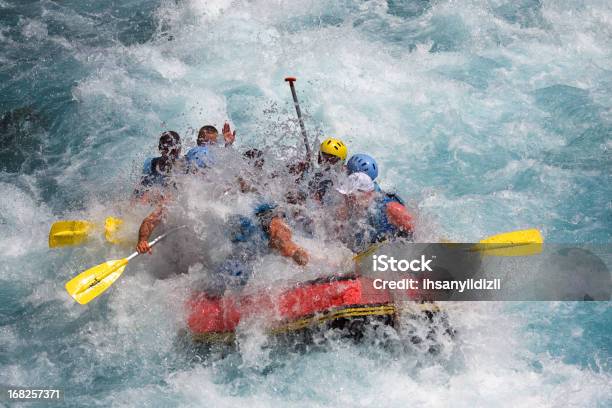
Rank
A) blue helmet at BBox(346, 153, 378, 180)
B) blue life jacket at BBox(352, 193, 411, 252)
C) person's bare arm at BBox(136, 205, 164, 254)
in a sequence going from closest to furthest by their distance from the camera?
1. person's bare arm at BBox(136, 205, 164, 254)
2. blue life jacket at BBox(352, 193, 411, 252)
3. blue helmet at BBox(346, 153, 378, 180)

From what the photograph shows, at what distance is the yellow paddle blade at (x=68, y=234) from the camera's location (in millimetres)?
6535

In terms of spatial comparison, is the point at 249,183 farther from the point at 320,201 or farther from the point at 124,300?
the point at 124,300

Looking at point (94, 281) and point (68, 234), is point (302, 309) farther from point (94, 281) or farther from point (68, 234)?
point (68, 234)

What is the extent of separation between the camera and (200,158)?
5.98 meters

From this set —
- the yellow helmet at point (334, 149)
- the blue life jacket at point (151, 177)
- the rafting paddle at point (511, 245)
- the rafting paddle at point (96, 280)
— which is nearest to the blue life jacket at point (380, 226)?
the rafting paddle at point (511, 245)

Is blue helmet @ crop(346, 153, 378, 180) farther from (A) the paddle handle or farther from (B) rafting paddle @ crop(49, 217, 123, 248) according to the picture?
(B) rafting paddle @ crop(49, 217, 123, 248)

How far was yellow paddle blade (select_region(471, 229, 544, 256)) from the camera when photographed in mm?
5742

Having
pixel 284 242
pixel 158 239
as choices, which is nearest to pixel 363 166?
pixel 284 242

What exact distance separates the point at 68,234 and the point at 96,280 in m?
0.98

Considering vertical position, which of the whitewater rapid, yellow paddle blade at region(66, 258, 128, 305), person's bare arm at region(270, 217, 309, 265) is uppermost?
person's bare arm at region(270, 217, 309, 265)

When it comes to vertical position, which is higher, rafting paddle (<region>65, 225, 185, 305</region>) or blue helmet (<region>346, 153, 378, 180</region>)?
blue helmet (<region>346, 153, 378, 180</region>)

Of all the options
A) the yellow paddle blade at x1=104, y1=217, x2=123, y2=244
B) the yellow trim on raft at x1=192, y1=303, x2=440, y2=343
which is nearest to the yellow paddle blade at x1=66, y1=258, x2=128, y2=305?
the yellow paddle blade at x1=104, y1=217, x2=123, y2=244

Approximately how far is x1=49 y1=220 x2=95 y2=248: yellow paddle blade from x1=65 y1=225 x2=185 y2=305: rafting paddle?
82cm

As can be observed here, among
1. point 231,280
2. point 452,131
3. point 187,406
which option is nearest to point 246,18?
point 452,131
